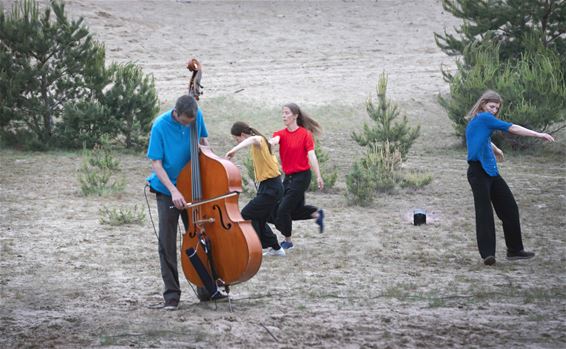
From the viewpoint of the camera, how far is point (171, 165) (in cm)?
782

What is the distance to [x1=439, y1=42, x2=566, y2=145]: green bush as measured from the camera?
20.5m

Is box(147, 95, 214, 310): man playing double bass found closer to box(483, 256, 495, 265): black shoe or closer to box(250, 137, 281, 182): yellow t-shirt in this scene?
box(250, 137, 281, 182): yellow t-shirt

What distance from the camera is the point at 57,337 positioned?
7137 mm

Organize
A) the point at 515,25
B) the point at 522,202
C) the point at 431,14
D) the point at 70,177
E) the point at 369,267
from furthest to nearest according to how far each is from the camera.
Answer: the point at 431,14
the point at 515,25
the point at 70,177
the point at 522,202
the point at 369,267

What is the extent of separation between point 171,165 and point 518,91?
46.3 feet

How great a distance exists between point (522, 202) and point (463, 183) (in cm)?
215

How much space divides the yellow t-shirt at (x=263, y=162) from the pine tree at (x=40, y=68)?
10198mm

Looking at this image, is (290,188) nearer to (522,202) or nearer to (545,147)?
(522,202)

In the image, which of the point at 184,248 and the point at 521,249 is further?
the point at 521,249

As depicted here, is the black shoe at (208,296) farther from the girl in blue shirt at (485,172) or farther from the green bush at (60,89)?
the green bush at (60,89)

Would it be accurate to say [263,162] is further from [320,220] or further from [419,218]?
[419,218]

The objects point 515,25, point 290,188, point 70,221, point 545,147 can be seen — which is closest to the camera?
point 290,188

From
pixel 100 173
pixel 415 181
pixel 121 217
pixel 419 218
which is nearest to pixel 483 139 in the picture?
pixel 419 218

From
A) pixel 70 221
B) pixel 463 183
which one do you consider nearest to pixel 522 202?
pixel 463 183
